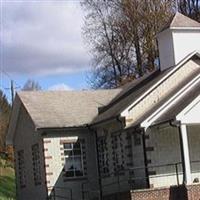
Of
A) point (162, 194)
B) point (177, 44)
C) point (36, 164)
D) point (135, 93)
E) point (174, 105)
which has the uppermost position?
point (177, 44)

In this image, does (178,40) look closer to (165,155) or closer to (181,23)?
(181,23)

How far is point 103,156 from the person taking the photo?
30.6m

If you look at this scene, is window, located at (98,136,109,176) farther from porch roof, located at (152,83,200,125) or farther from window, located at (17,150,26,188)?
window, located at (17,150,26,188)

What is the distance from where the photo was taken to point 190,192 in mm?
24266

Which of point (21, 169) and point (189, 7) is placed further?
point (189, 7)

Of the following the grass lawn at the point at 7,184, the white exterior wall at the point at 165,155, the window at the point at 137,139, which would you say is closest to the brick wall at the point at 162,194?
the white exterior wall at the point at 165,155

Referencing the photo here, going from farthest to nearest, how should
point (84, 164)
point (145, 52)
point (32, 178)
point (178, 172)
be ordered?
point (145, 52)
point (32, 178)
point (84, 164)
point (178, 172)

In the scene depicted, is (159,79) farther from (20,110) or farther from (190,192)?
(20,110)

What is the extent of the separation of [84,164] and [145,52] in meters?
21.1

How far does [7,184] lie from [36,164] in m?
16.9

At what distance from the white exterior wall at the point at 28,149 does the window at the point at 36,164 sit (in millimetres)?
240

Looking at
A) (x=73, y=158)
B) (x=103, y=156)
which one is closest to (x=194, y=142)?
→ (x=103, y=156)

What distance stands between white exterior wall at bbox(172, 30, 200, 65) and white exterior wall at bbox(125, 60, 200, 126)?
114cm

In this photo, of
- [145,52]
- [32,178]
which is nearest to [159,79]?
[32,178]
